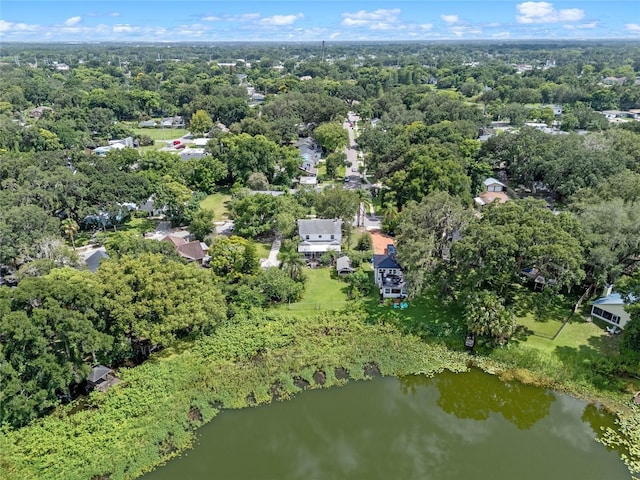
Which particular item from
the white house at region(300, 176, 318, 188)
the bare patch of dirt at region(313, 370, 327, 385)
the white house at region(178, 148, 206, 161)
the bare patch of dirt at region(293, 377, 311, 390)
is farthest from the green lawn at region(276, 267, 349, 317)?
the white house at region(178, 148, 206, 161)

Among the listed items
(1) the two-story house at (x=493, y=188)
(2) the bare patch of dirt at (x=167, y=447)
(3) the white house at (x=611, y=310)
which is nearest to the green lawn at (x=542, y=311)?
(3) the white house at (x=611, y=310)

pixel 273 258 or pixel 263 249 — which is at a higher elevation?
pixel 263 249

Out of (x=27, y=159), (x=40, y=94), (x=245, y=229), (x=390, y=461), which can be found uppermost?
(x=40, y=94)

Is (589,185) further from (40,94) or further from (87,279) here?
(40,94)

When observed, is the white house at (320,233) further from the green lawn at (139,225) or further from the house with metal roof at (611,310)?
the house with metal roof at (611,310)

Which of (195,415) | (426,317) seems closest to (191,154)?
(426,317)

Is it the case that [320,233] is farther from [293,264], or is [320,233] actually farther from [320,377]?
[320,377]

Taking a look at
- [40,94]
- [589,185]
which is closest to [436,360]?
[589,185]
